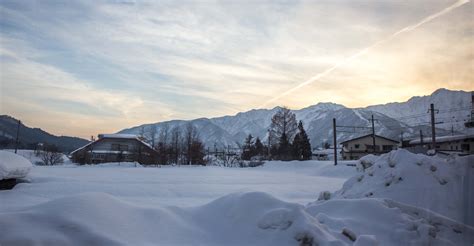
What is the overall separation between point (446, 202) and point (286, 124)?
38.6 meters

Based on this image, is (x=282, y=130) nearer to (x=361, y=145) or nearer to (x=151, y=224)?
(x=361, y=145)

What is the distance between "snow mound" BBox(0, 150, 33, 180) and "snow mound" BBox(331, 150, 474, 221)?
23.4 feet

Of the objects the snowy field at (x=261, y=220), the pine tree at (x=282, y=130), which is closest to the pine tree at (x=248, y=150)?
the pine tree at (x=282, y=130)

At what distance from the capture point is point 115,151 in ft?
128

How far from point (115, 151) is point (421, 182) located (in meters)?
38.8

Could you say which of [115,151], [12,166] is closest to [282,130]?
[115,151]

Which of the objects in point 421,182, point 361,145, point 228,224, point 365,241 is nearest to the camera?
point 365,241

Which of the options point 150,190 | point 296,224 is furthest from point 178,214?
point 150,190

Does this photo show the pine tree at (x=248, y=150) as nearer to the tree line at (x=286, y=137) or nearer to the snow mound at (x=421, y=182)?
the tree line at (x=286, y=137)

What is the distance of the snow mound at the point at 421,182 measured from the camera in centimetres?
348

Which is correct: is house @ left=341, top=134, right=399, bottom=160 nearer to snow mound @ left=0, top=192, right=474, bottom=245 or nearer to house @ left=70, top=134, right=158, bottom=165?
house @ left=70, top=134, right=158, bottom=165

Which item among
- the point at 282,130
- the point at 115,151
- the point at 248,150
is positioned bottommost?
the point at 115,151

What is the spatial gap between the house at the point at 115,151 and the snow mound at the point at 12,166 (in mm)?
21356

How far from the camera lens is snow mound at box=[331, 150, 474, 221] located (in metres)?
3.48
